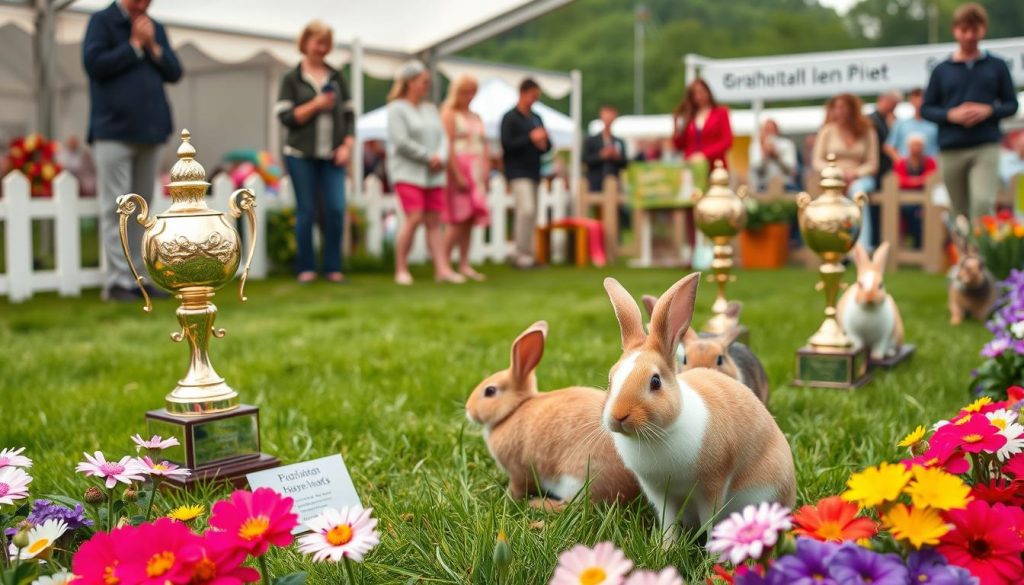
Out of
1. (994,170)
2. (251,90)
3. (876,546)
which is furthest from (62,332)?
(251,90)

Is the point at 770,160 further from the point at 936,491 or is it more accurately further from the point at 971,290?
the point at 936,491

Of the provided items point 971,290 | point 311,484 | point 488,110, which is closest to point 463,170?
point 971,290

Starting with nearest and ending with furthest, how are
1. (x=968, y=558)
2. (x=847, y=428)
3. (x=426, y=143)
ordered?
(x=968, y=558) < (x=847, y=428) < (x=426, y=143)

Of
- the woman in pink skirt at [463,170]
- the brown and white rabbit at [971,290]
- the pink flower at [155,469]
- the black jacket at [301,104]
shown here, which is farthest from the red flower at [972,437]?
the woman in pink skirt at [463,170]

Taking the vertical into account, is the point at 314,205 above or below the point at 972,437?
above

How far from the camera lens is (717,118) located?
8.84m

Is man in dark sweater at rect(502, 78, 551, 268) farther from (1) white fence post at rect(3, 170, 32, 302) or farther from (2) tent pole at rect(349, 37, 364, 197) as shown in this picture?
(1) white fence post at rect(3, 170, 32, 302)

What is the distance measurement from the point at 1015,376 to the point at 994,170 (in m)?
3.86

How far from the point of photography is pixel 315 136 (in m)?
7.55

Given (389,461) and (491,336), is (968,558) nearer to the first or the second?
(389,461)

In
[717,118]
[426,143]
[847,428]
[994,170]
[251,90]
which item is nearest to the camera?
[847,428]

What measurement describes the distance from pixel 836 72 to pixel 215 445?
984 cm

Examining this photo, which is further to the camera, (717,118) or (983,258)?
(717,118)

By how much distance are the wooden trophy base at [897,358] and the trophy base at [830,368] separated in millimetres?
270
